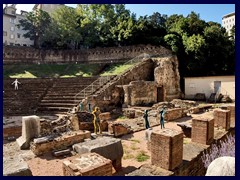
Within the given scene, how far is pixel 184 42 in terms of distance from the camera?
27.3 meters

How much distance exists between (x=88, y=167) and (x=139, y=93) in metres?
15.5

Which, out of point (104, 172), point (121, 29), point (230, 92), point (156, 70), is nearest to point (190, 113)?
point (156, 70)

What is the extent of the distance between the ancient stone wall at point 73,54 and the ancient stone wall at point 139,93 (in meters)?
10.6

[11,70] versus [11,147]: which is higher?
[11,70]

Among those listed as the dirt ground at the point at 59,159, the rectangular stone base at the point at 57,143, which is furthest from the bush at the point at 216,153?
the rectangular stone base at the point at 57,143

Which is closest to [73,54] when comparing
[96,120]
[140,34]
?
[140,34]

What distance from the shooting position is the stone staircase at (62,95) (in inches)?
734

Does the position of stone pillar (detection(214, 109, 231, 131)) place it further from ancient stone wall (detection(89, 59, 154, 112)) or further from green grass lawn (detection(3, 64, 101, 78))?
green grass lawn (detection(3, 64, 101, 78))

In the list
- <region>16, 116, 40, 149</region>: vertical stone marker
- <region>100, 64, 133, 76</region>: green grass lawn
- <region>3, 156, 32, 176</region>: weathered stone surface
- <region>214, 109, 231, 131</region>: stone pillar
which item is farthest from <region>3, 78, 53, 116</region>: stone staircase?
<region>214, 109, 231, 131</region>: stone pillar

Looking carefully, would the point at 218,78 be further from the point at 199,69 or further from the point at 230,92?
the point at 199,69

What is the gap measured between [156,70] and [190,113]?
7197mm

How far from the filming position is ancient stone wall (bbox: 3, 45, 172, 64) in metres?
31.5

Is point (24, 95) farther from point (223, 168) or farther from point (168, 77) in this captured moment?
point (223, 168)

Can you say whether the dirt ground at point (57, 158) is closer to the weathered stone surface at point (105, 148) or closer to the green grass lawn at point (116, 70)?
the weathered stone surface at point (105, 148)
